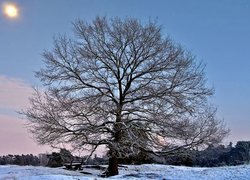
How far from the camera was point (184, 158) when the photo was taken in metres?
21.4

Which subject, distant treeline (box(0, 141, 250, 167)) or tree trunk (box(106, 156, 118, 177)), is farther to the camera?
distant treeline (box(0, 141, 250, 167))

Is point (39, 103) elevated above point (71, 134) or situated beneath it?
elevated above

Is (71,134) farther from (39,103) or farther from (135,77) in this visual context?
(135,77)

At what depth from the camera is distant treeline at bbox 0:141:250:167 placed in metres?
20.5

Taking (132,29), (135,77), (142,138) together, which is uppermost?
(132,29)

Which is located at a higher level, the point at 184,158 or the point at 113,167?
the point at 184,158

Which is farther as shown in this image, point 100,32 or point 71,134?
point 100,32

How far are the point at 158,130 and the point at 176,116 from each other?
3.90 feet

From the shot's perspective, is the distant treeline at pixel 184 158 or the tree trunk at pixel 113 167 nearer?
the tree trunk at pixel 113 167

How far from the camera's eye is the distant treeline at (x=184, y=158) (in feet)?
67.4

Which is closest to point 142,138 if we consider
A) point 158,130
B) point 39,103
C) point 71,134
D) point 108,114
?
point 158,130

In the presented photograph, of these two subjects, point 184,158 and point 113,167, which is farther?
point 184,158

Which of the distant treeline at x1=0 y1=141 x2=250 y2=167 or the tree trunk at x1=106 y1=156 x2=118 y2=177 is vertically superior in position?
the distant treeline at x1=0 y1=141 x2=250 y2=167

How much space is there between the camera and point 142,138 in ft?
63.4
